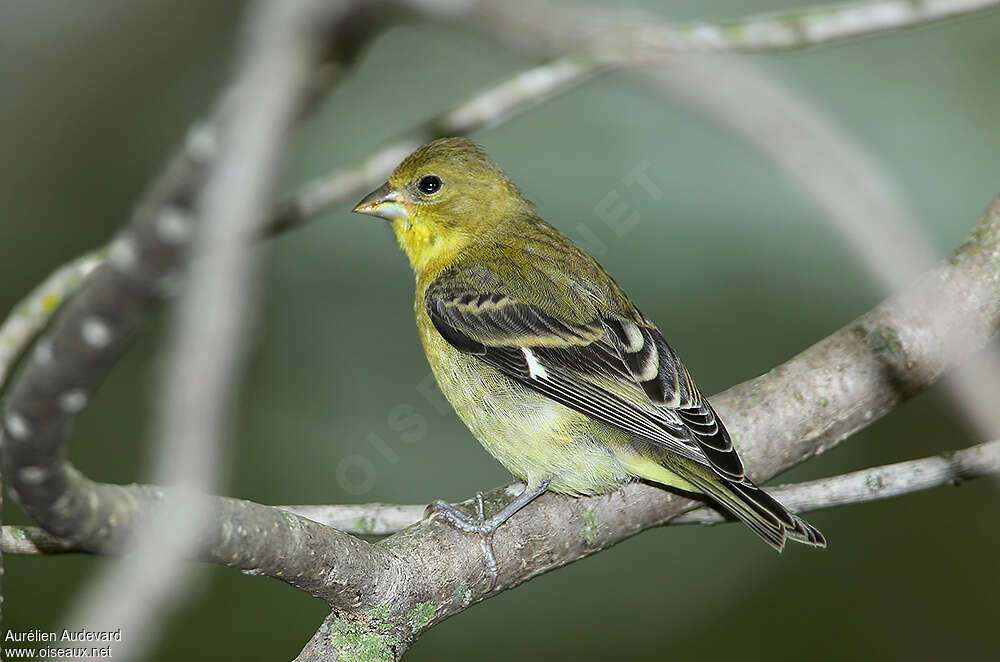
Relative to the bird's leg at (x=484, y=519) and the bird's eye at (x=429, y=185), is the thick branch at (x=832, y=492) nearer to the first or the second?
the bird's leg at (x=484, y=519)

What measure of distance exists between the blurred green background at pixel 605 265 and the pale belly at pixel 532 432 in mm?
2966

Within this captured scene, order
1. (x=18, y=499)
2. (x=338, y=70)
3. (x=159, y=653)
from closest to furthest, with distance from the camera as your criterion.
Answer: (x=18, y=499)
(x=338, y=70)
(x=159, y=653)

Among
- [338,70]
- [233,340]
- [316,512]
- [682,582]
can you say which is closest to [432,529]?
[316,512]

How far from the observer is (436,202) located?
4.73 m

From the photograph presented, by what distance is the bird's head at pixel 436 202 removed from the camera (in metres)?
4.71

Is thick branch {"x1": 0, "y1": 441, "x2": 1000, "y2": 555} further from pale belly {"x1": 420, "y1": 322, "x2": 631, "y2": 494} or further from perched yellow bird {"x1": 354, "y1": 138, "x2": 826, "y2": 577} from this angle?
pale belly {"x1": 420, "y1": 322, "x2": 631, "y2": 494}

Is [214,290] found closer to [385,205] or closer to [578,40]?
[578,40]

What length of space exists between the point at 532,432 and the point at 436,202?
51.4 inches

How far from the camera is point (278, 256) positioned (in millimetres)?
8266

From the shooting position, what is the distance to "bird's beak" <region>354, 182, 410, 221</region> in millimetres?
4707

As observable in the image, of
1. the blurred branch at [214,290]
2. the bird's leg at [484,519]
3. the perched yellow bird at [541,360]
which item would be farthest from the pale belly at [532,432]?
the blurred branch at [214,290]

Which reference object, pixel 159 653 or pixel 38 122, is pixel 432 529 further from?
pixel 38 122

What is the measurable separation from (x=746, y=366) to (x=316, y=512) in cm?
507

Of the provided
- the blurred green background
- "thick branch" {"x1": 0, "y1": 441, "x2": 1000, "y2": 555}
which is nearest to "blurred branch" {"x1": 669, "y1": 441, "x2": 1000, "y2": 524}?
"thick branch" {"x1": 0, "y1": 441, "x2": 1000, "y2": 555}
